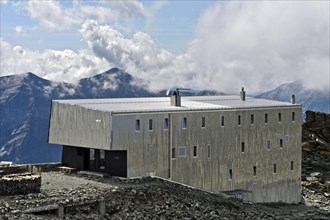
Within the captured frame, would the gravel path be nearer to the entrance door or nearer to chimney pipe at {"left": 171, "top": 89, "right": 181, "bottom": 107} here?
the entrance door

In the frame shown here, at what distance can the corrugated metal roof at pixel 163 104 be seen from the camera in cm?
4719

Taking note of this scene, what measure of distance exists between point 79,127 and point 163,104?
7.31m

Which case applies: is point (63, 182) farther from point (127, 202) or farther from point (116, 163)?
point (127, 202)

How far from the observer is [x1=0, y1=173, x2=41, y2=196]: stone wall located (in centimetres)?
3809

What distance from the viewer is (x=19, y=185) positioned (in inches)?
1518

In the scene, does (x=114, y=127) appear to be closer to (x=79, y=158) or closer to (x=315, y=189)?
(x=79, y=158)

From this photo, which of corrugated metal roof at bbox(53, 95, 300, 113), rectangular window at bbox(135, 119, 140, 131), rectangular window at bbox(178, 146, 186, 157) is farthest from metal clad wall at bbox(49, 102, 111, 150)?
rectangular window at bbox(178, 146, 186, 157)

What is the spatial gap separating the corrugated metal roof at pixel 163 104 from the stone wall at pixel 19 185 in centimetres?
811

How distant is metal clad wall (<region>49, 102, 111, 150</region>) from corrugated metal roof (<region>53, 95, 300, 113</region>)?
0.51 metres

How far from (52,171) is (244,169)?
48.8ft

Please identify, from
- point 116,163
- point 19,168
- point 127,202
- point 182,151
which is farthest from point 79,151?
point 127,202

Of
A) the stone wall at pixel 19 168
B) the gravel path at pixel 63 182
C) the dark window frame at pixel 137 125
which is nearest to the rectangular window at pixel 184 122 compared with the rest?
the dark window frame at pixel 137 125

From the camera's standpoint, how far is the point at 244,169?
53219 millimetres

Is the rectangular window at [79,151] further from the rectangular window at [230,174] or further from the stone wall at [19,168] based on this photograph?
the rectangular window at [230,174]
